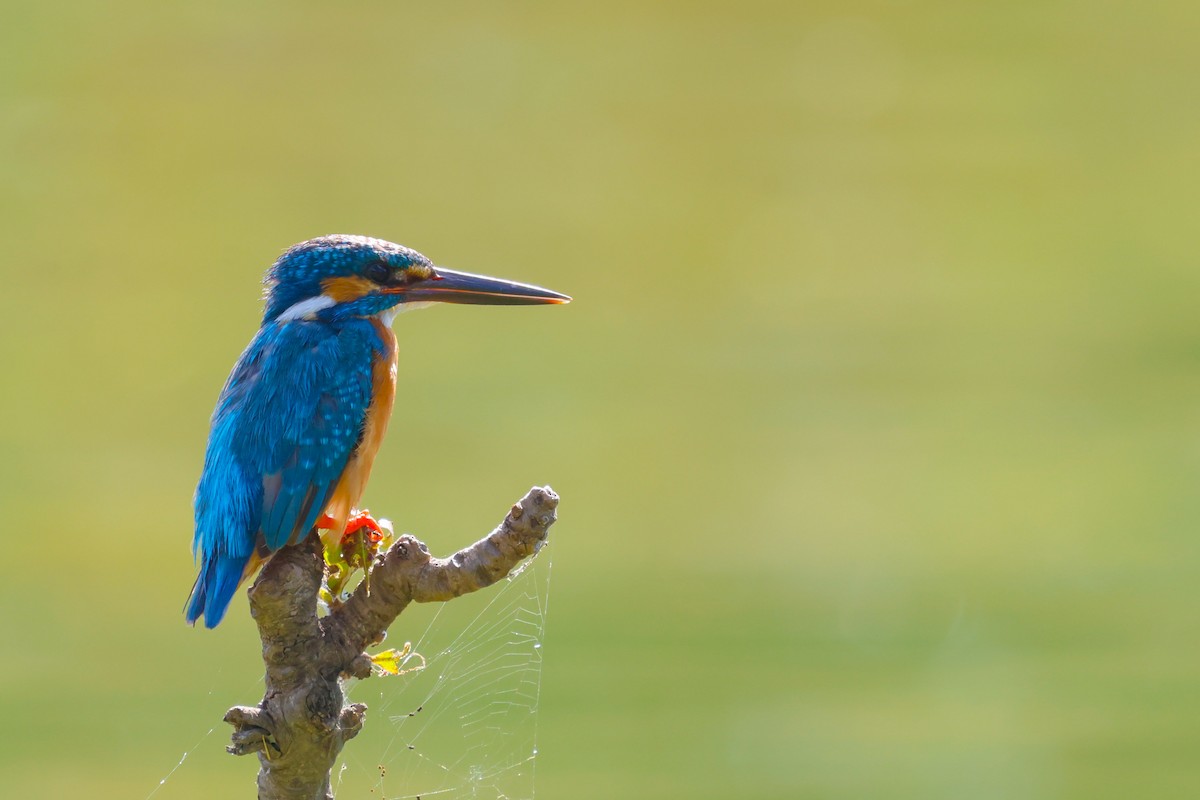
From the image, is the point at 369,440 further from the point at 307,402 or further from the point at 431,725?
the point at 431,725

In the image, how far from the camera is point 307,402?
1.72 metres

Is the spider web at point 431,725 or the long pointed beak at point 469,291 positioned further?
the spider web at point 431,725

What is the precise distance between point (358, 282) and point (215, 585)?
0.49m

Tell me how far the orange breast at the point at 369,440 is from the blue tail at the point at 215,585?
0.43 feet


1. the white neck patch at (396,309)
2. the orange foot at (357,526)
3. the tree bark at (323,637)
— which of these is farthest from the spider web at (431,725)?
the tree bark at (323,637)

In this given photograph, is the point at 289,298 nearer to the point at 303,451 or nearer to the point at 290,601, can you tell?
the point at 303,451

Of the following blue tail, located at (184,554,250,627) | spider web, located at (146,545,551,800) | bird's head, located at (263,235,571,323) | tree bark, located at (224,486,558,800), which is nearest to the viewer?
tree bark, located at (224,486,558,800)

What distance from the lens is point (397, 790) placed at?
3.88 m

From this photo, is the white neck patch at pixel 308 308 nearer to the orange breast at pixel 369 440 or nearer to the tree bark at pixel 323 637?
the orange breast at pixel 369 440

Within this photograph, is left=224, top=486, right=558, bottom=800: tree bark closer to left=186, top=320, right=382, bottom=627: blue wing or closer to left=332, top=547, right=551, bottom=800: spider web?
left=186, top=320, right=382, bottom=627: blue wing

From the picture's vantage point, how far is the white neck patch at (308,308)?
72.9 inches

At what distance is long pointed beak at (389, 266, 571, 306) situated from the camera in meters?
1.87

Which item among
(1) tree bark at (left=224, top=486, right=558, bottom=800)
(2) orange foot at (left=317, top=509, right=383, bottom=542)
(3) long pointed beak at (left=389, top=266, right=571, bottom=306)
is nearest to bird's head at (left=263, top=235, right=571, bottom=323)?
(3) long pointed beak at (left=389, top=266, right=571, bottom=306)

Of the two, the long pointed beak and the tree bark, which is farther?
the long pointed beak
